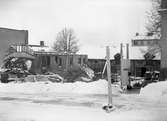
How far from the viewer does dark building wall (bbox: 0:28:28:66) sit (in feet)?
224

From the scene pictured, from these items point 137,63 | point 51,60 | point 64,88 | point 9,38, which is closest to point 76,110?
point 64,88

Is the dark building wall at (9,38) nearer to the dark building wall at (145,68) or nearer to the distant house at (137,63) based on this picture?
the distant house at (137,63)

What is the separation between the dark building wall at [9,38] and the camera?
6821 centimetres

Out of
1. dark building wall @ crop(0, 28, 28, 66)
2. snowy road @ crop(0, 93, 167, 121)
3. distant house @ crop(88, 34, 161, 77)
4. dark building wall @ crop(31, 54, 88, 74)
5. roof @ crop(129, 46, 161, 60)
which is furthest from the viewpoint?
dark building wall @ crop(0, 28, 28, 66)

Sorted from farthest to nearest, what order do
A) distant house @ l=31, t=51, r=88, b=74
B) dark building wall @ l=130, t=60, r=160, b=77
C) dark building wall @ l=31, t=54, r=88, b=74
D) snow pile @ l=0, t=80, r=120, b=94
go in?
distant house @ l=31, t=51, r=88, b=74, dark building wall @ l=31, t=54, r=88, b=74, dark building wall @ l=130, t=60, r=160, b=77, snow pile @ l=0, t=80, r=120, b=94

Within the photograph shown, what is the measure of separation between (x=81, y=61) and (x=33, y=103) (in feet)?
149

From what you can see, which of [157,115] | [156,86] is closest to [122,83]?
[156,86]

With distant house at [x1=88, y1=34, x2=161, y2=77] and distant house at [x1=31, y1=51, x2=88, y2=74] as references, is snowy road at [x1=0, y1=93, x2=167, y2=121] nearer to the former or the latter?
distant house at [x1=88, y1=34, x2=161, y2=77]

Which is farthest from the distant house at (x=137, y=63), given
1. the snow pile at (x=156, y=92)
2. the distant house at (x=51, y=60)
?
the snow pile at (x=156, y=92)

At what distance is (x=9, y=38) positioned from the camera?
71.2 m

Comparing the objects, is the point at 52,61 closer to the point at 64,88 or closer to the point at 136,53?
the point at 136,53

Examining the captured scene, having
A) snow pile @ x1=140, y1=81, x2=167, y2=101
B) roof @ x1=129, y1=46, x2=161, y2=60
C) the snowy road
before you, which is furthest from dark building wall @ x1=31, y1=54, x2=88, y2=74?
the snowy road

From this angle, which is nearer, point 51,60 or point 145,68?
point 145,68

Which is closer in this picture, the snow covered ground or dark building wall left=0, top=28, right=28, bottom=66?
the snow covered ground
